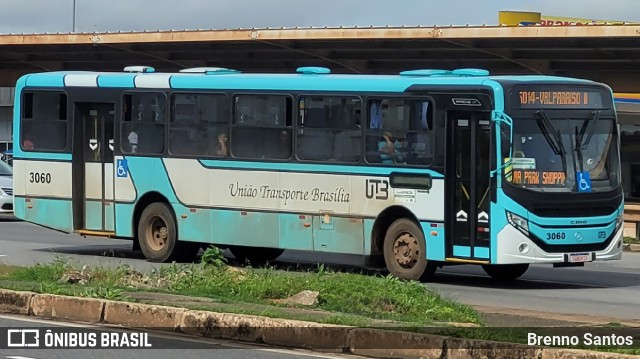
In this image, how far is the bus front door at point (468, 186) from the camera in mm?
17281

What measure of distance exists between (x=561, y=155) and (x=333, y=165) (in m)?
3.35

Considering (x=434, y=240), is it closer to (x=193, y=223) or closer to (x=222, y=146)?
(x=222, y=146)

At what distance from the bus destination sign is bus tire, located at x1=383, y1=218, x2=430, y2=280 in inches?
90.6

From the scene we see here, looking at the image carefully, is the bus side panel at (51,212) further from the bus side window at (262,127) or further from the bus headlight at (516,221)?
the bus headlight at (516,221)

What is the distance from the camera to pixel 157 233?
68.6ft

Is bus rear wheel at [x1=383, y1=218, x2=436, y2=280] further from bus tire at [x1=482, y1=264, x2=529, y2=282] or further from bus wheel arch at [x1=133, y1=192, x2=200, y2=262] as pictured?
bus wheel arch at [x1=133, y1=192, x2=200, y2=262]

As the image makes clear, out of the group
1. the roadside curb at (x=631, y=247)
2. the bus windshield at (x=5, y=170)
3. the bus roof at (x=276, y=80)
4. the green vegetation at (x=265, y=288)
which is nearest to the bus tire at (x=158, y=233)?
the bus roof at (x=276, y=80)

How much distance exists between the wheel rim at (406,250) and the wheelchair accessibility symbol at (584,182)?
2361 millimetres

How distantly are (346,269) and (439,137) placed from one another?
334 cm

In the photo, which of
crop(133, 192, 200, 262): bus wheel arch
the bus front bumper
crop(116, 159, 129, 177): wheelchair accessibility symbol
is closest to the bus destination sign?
the bus front bumper

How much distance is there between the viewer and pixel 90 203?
21.5 metres

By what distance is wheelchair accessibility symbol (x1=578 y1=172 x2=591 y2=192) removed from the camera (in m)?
17.4

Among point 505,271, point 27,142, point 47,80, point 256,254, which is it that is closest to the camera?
point 505,271

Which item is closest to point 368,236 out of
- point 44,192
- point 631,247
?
point 44,192
